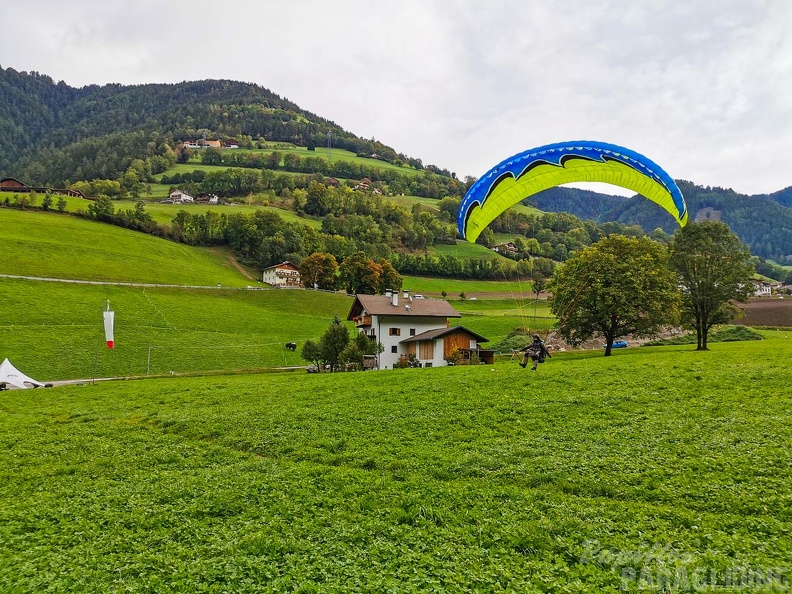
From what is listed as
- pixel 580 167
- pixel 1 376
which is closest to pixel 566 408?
pixel 580 167

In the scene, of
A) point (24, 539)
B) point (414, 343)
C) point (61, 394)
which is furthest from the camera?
point (414, 343)

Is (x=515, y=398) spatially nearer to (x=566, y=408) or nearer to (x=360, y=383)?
(x=566, y=408)

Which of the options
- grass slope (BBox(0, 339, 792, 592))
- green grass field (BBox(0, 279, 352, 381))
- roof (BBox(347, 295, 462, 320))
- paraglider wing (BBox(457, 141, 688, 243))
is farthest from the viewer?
roof (BBox(347, 295, 462, 320))

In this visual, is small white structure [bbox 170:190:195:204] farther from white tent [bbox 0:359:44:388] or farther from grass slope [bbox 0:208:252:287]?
white tent [bbox 0:359:44:388]

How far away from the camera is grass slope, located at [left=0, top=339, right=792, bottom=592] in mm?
6734

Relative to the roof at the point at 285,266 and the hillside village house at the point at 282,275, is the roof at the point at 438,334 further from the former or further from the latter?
the roof at the point at 285,266

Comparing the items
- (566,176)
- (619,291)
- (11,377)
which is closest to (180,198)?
(11,377)

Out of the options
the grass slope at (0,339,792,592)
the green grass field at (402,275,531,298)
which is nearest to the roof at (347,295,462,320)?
the grass slope at (0,339,792,592)

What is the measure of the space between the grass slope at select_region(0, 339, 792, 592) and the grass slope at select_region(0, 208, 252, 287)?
58784mm

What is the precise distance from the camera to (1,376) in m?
32.2

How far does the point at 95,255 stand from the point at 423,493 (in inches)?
3297

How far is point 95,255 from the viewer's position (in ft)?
244

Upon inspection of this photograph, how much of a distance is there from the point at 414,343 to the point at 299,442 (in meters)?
34.4

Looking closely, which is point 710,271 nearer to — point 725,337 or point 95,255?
point 725,337
